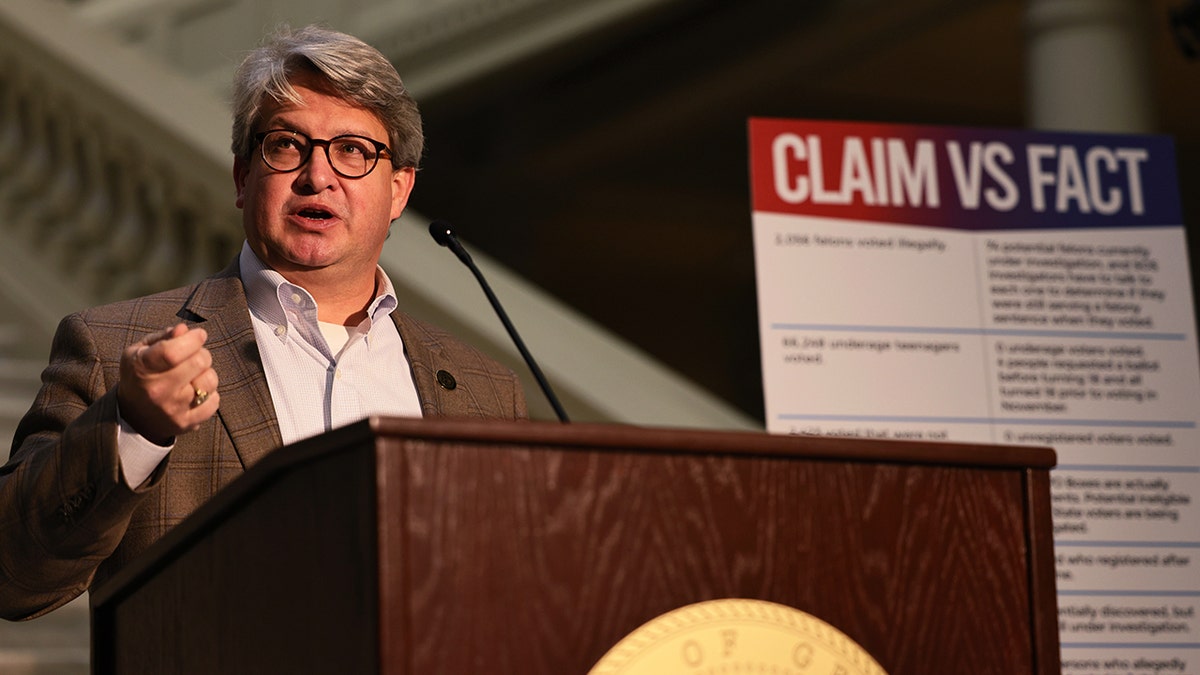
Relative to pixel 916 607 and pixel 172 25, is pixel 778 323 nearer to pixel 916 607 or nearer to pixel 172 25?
pixel 916 607

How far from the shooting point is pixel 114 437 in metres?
1.35

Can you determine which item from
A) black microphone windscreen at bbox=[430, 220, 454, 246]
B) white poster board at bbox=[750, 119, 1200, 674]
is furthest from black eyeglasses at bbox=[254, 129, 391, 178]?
white poster board at bbox=[750, 119, 1200, 674]

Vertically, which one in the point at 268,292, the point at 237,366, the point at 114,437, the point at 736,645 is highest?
the point at 268,292

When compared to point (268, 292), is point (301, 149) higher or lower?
higher

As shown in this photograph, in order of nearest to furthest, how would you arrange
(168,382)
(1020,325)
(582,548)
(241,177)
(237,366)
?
(582,548)
(168,382)
(237,366)
(241,177)
(1020,325)

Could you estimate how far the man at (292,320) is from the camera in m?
1.69

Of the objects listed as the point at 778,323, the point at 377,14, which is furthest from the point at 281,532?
the point at 377,14

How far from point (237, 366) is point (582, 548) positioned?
774 millimetres

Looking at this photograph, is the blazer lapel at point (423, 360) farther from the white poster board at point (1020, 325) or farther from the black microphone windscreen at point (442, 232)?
the white poster board at point (1020, 325)

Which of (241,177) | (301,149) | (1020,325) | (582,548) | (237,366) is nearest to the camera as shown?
(582,548)

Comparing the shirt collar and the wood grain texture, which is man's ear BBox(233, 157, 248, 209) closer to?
the shirt collar

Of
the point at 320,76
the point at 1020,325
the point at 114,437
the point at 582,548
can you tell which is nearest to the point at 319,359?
the point at 320,76

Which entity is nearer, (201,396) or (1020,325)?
(201,396)

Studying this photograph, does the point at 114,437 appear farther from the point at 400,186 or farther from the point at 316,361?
the point at 400,186
